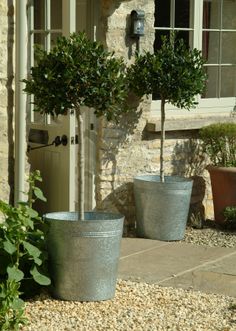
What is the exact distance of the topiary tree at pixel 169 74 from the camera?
26.4 ft

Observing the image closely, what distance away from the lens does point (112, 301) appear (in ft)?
19.9

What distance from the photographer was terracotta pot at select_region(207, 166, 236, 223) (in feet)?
29.0

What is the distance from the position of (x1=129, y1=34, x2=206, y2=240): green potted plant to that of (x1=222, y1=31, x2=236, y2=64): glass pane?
139 centimetres

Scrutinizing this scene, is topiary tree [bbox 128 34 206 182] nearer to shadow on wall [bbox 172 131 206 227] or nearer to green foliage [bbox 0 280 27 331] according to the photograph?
shadow on wall [bbox 172 131 206 227]

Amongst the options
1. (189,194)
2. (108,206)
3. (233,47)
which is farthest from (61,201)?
(233,47)

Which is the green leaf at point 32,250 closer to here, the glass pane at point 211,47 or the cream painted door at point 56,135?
the cream painted door at point 56,135

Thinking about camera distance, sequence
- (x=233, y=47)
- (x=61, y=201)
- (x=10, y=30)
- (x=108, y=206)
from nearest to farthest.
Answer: (x=10, y=30), (x=61, y=201), (x=108, y=206), (x=233, y=47)

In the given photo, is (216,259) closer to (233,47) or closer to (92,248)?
(92,248)

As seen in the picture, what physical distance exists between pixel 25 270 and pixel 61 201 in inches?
77.1

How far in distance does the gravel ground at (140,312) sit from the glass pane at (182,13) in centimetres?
355

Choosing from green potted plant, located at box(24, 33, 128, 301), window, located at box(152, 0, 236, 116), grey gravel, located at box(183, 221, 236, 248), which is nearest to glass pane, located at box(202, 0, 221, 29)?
window, located at box(152, 0, 236, 116)

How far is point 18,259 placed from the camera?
5617 mm

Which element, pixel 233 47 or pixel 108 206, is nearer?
pixel 108 206

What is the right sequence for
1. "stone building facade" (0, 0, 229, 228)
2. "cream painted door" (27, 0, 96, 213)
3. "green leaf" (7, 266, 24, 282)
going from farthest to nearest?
"stone building facade" (0, 0, 229, 228) < "cream painted door" (27, 0, 96, 213) < "green leaf" (7, 266, 24, 282)
